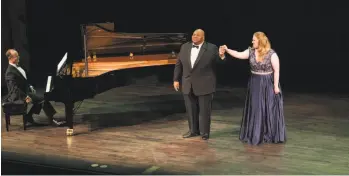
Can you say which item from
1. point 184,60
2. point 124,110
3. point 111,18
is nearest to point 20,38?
point 111,18

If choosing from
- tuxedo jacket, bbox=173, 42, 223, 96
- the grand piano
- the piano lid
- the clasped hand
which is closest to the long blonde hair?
the clasped hand

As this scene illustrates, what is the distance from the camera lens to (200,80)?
19.2 feet

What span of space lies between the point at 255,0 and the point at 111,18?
2.82 meters

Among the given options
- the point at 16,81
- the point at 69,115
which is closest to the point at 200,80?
the point at 69,115

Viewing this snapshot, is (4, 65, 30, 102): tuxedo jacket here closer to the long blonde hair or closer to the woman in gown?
the woman in gown

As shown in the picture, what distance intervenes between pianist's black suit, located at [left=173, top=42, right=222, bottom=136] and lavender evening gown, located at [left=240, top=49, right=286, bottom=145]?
0.41m

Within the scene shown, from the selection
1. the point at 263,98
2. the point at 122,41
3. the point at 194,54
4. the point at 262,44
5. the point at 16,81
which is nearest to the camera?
the point at 262,44

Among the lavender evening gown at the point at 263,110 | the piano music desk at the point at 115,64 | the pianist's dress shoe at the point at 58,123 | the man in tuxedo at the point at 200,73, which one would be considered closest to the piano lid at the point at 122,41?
the piano music desk at the point at 115,64

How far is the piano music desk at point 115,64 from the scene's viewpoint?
6.54 metres

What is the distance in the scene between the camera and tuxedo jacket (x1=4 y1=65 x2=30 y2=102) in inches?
249

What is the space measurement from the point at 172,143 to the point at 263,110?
1.05m

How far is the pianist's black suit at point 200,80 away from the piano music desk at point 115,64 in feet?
2.90

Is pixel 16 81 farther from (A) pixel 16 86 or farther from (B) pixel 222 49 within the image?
(B) pixel 222 49

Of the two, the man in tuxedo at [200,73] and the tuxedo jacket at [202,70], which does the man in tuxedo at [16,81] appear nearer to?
the man in tuxedo at [200,73]
